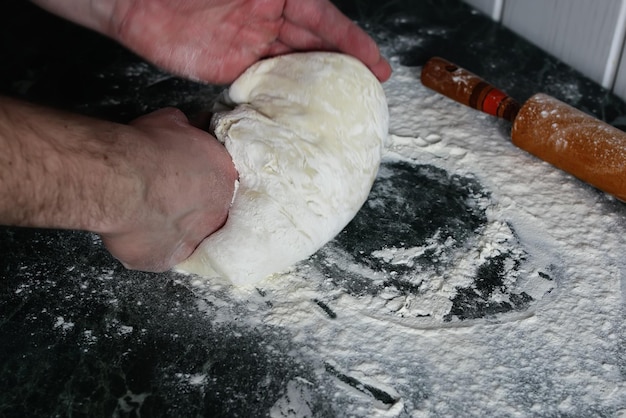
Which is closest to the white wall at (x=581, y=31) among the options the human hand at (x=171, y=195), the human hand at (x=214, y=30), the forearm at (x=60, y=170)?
the human hand at (x=214, y=30)

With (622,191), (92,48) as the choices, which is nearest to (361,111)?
(622,191)

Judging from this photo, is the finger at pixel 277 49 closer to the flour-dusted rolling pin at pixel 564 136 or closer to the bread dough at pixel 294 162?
the bread dough at pixel 294 162

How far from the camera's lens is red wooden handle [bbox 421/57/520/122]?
177cm

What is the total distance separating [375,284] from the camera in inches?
56.6

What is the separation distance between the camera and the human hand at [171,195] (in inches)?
49.2

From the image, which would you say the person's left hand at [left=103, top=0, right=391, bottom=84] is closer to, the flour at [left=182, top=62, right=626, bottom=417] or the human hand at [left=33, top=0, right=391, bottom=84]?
the human hand at [left=33, top=0, right=391, bottom=84]

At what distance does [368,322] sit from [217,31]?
74cm

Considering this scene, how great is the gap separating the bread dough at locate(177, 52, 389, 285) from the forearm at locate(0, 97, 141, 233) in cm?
23

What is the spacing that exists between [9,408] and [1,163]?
0.42 m

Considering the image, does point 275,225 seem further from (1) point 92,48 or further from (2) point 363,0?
(2) point 363,0

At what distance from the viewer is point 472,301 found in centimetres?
140

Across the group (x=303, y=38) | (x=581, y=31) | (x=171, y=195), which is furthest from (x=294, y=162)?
(x=581, y=31)

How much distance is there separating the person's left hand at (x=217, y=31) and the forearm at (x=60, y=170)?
45 cm

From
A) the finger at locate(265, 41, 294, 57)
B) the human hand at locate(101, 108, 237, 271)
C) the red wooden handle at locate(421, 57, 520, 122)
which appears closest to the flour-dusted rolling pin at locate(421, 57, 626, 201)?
the red wooden handle at locate(421, 57, 520, 122)
